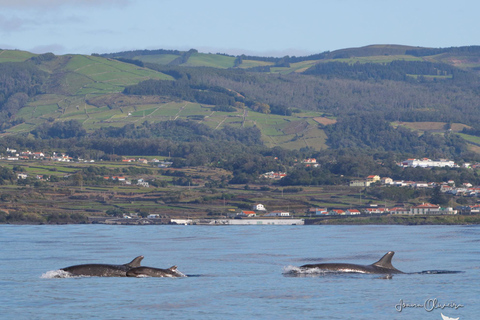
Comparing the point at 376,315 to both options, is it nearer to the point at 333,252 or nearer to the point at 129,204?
the point at 333,252

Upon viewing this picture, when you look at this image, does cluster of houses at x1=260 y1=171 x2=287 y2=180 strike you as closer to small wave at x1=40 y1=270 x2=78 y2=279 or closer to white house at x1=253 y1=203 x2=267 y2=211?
white house at x1=253 y1=203 x2=267 y2=211

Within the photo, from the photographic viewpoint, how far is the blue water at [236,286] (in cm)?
2941

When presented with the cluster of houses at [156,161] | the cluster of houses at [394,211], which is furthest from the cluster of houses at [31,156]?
the cluster of houses at [394,211]

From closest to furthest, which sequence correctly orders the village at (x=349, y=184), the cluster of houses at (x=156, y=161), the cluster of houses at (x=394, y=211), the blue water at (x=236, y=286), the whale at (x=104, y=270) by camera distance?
the blue water at (x=236, y=286) < the whale at (x=104, y=270) < the cluster of houses at (x=394, y=211) < the village at (x=349, y=184) < the cluster of houses at (x=156, y=161)

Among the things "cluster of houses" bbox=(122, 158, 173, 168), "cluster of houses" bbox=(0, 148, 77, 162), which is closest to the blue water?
"cluster of houses" bbox=(122, 158, 173, 168)

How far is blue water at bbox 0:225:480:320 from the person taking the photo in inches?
1158

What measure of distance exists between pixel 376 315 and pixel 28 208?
82313mm

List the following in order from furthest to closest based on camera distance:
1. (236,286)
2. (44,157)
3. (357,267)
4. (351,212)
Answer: (44,157) < (351,212) < (357,267) < (236,286)

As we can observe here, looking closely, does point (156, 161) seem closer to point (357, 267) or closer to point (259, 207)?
point (259, 207)

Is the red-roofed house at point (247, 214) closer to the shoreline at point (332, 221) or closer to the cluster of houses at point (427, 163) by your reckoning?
the shoreline at point (332, 221)

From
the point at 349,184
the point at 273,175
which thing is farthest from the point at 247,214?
the point at 273,175

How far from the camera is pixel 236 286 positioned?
35688 millimetres

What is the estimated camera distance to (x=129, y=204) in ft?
368

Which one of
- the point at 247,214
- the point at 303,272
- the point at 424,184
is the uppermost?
the point at 303,272
